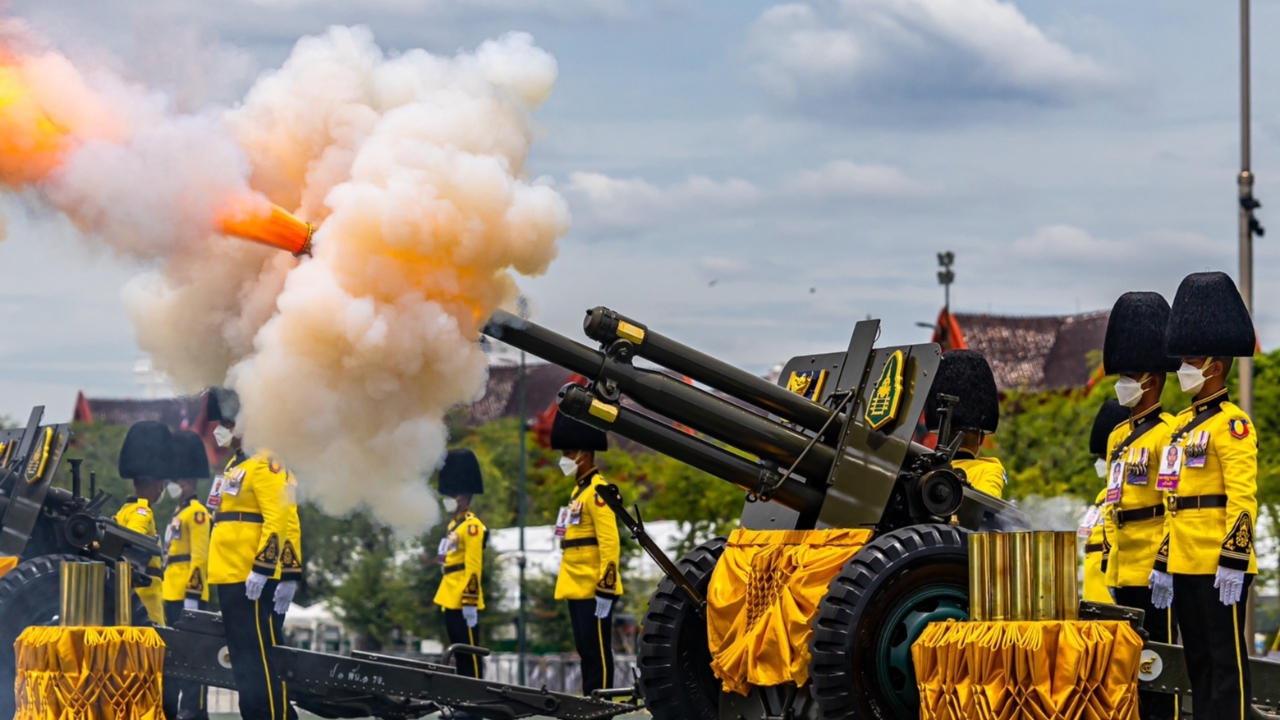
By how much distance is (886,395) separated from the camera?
31.7 feet

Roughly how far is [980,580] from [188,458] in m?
10.6

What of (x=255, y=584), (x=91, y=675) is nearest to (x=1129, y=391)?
(x=91, y=675)

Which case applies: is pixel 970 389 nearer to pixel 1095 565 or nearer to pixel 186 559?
pixel 1095 565

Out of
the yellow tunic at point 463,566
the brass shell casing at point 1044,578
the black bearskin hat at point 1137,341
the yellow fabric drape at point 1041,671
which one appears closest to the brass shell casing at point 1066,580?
the brass shell casing at point 1044,578

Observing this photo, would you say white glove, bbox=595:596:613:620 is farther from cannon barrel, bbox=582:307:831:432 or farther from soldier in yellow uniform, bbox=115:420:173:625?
cannon barrel, bbox=582:307:831:432

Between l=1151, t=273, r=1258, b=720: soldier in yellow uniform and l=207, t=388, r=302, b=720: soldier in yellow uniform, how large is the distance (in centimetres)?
597

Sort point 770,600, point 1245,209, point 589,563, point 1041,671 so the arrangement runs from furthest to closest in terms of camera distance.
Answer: point 1245,209 → point 589,563 → point 770,600 → point 1041,671

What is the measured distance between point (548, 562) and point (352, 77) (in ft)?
97.4

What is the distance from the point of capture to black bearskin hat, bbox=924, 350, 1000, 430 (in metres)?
11.5

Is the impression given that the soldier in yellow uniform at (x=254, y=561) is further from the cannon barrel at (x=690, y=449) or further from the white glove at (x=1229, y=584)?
the white glove at (x=1229, y=584)

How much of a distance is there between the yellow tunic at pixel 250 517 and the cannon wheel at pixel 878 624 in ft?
15.5

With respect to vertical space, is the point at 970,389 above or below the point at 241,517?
above

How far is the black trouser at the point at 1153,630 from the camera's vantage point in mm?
8797

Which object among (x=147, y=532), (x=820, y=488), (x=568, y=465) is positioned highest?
(x=568, y=465)
